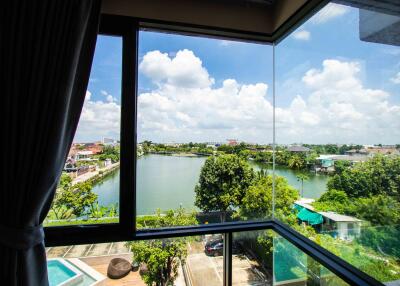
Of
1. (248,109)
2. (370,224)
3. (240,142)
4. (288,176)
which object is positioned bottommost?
(370,224)

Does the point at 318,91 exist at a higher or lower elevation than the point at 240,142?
higher

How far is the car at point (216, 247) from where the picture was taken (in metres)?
1.78

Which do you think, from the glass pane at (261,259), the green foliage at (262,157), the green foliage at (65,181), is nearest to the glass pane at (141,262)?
the glass pane at (261,259)

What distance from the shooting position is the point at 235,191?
1.84 m

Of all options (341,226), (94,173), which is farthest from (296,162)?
(94,173)

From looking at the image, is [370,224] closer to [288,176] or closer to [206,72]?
[288,176]

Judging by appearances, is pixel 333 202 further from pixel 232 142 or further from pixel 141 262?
pixel 141 262

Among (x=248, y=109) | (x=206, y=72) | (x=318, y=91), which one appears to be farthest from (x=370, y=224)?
(x=206, y=72)

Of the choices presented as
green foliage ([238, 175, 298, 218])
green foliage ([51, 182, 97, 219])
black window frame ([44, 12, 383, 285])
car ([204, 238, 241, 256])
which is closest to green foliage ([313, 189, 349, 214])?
black window frame ([44, 12, 383, 285])

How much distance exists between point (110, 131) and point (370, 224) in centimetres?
156

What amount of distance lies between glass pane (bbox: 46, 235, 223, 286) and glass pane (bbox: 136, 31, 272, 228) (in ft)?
0.77

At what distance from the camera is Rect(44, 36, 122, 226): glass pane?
154 cm

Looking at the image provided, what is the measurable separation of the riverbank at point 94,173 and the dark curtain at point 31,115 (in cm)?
25

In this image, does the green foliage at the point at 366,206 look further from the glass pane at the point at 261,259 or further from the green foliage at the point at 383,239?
the glass pane at the point at 261,259
